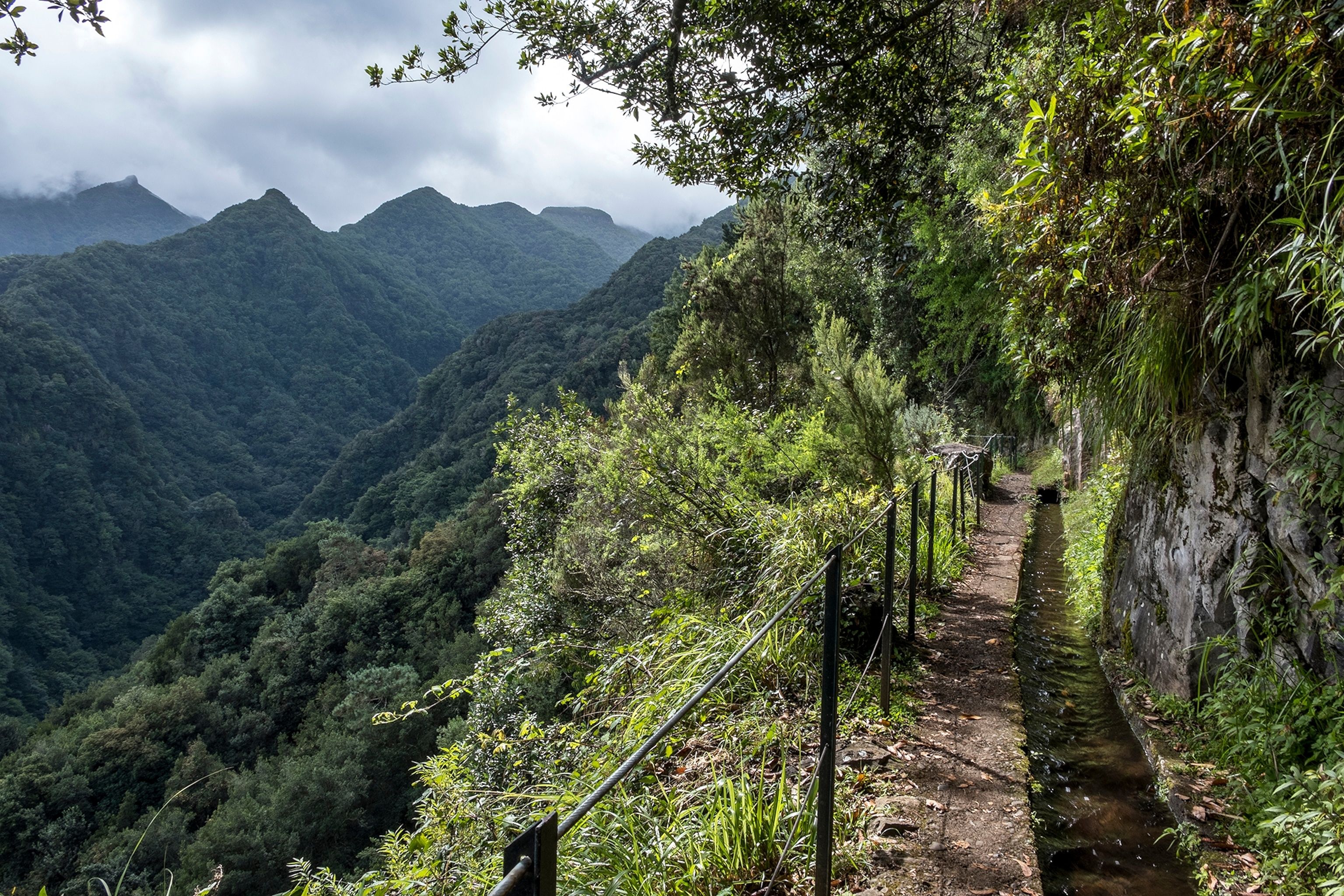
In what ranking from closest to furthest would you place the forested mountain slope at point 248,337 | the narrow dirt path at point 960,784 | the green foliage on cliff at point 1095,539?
the narrow dirt path at point 960,784 < the green foliage on cliff at point 1095,539 < the forested mountain slope at point 248,337

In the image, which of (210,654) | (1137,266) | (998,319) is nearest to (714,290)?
(998,319)

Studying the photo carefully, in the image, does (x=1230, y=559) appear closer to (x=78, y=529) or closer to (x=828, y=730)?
(x=828, y=730)

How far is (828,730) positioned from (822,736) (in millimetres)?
33

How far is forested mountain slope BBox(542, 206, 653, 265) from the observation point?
149 m

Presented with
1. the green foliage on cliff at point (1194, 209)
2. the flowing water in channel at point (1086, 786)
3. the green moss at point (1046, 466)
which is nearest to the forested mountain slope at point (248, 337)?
the green moss at point (1046, 466)

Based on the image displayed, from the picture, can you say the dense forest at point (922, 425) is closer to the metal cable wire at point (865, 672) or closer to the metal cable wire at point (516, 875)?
the metal cable wire at point (865, 672)

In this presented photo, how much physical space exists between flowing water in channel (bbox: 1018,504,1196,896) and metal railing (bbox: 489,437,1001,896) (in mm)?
928

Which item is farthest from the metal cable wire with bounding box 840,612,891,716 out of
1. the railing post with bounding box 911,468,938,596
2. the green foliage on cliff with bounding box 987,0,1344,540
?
the green foliage on cliff with bounding box 987,0,1344,540

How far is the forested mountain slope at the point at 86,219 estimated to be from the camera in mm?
117625

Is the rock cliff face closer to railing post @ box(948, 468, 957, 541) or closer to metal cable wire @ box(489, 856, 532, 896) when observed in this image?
metal cable wire @ box(489, 856, 532, 896)

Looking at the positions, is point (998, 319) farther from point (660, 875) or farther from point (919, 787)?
point (660, 875)

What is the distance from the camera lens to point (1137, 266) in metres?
3.55

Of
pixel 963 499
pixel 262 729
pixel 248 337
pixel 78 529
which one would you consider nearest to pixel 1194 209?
pixel 963 499

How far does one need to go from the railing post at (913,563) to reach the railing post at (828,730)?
9.39 ft
